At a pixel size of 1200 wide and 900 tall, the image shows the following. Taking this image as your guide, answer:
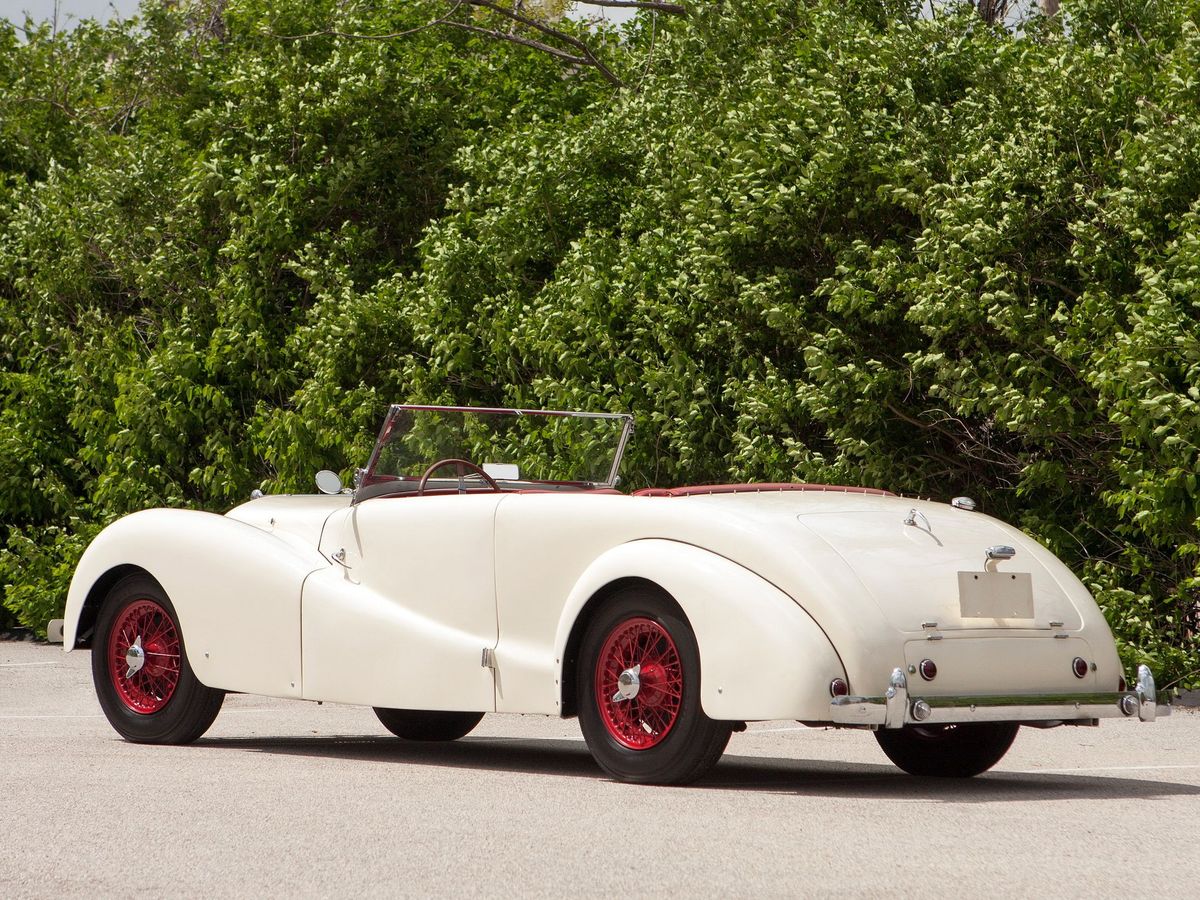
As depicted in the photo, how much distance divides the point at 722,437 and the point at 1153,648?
3632 millimetres

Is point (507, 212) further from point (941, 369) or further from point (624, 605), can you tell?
point (624, 605)

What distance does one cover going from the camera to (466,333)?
15406 mm

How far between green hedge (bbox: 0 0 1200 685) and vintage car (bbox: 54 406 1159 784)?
12.0ft

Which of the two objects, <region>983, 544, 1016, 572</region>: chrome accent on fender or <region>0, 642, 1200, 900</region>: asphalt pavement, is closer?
<region>0, 642, 1200, 900</region>: asphalt pavement

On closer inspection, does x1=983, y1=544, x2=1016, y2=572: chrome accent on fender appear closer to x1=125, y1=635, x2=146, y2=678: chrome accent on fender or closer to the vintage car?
the vintage car

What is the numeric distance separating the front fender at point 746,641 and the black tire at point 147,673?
2922mm

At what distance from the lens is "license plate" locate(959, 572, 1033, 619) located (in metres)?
6.77

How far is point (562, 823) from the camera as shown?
5.95 m

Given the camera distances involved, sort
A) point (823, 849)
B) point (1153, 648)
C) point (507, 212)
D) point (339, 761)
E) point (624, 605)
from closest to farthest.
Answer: point (823, 849)
point (624, 605)
point (339, 761)
point (1153, 648)
point (507, 212)

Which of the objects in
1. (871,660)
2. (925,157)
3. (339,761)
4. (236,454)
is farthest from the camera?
(236,454)

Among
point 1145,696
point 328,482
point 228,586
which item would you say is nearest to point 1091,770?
point 1145,696

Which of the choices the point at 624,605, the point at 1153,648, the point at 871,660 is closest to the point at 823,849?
the point at 871,660

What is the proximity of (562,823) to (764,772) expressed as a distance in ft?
6.64

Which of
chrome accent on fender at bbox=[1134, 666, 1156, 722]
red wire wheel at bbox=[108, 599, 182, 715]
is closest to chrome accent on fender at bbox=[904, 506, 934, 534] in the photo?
chrome accent on fender at bbox=[1134, 666, 1156, 722]
